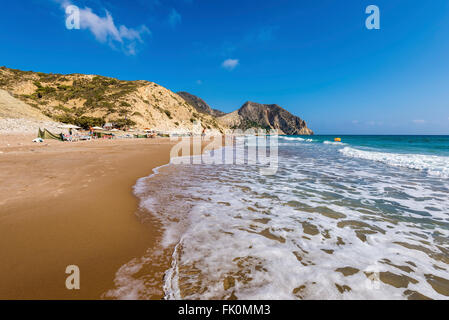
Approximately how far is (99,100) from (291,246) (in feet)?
224

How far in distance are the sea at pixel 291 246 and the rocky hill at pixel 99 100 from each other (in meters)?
45.9

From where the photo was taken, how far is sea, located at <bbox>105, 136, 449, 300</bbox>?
217 centimetres

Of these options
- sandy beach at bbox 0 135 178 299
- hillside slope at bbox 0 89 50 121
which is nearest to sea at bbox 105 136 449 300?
sandy beach at bbox 0 135 178 299

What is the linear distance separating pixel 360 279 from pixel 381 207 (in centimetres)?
338

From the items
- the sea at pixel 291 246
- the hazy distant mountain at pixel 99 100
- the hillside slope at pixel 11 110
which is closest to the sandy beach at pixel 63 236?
the sea at pixel 291 246

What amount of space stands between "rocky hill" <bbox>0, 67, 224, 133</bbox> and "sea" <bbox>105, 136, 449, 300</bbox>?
45888mm

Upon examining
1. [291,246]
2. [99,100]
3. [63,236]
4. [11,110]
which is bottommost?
[291,246]

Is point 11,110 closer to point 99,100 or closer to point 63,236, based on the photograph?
point 99,100

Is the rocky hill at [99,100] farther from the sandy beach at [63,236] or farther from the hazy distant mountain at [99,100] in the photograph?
the sandy beach at [63,236]

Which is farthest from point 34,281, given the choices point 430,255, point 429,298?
point 430,255

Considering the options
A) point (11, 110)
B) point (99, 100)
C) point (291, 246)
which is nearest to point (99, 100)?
point (99, 100)

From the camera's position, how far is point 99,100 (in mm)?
55406

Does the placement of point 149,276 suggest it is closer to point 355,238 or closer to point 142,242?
point 142,242

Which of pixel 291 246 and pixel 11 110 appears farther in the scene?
pixel 11 110
